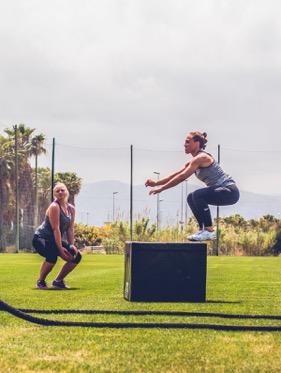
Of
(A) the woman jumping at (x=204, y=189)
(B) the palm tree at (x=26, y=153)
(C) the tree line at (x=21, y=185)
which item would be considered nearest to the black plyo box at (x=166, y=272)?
(A) the woman jumping at (x=204, y=189)

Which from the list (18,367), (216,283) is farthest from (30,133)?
(18,367)

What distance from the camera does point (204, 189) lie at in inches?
373

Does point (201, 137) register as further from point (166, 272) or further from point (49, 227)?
point (49, 227)

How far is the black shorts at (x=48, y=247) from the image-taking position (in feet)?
36.1

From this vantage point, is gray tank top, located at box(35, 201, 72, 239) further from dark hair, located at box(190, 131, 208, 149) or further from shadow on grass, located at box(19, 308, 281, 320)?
shadow on grass, located at box(19, 308, 281, 320)

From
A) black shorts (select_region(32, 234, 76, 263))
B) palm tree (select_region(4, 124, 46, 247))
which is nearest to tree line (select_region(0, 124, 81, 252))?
palm tree (select_region(4, 124, 46, 247))

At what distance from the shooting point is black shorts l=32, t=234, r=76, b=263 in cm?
1101

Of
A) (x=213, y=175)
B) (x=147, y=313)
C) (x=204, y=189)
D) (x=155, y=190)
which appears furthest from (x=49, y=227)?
(x=147, y=313)

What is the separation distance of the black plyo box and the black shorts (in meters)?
1.80

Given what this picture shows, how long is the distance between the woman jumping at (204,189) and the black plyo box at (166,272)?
0.27m

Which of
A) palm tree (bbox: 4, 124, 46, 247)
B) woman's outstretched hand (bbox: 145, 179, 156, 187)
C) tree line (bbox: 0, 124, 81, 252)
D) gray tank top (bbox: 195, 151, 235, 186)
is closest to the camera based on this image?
gray tank top (bbox: 195, 151, 235, 186)

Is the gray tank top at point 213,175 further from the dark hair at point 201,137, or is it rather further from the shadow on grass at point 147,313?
the shadow on grass at point 147,313

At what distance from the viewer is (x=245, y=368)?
198 inches

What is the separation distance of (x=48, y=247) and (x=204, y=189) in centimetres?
280
